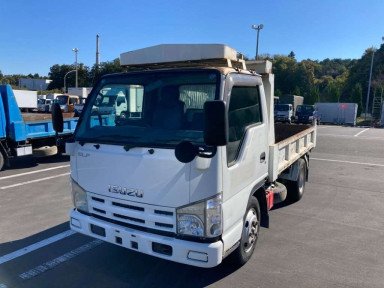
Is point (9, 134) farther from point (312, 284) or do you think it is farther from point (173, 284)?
point (312, 284)

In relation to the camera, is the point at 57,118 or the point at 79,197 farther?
the point at 57,118

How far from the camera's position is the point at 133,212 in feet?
10.2

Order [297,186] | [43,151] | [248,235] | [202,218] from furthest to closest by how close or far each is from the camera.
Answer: [43,151], [297,186], [248,235], [202,218]

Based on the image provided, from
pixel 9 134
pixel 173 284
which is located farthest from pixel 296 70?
pixel 173 284

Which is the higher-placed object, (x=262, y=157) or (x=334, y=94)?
(x=334, y=94)

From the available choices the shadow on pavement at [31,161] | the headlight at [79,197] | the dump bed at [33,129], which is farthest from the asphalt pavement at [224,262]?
the shadow on pavement at [31,161]

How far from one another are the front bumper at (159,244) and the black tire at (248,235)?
2.40 feet


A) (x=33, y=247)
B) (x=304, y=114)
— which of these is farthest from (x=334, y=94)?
(x=33, y=247)

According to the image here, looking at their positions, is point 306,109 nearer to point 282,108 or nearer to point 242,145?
point 282,108

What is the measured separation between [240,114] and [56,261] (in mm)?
2860

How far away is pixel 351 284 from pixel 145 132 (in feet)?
9.21

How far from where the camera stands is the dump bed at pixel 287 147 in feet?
14.5

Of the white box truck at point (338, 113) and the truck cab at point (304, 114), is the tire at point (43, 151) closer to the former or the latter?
the truck cab at point (304, 114)

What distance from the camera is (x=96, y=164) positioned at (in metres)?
3.32
